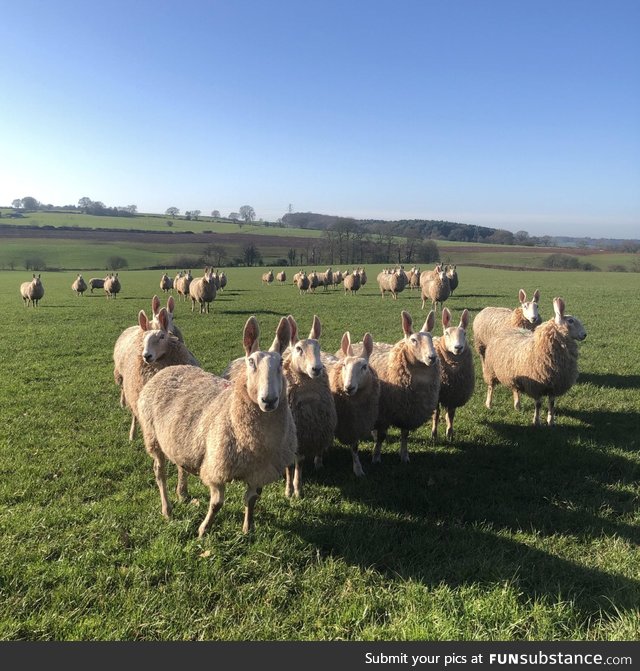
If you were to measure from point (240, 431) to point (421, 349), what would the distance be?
3.22 metres

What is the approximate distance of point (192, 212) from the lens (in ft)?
552

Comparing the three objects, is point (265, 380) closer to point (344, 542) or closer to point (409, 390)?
point (344, 542)

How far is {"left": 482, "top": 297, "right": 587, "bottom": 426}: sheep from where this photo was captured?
825cm

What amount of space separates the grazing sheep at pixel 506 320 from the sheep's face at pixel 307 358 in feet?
21.0

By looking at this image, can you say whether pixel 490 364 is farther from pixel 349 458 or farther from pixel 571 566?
pixel 571 566

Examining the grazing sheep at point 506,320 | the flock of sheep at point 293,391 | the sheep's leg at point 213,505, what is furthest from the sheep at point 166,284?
the sheep's leg at point 213,505

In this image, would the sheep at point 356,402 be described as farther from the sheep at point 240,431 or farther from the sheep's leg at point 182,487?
the sheep's leg at point 182,487

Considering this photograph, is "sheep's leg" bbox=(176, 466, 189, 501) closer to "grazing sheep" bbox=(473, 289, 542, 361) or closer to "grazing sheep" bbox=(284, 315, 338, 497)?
"grazing sheep" bbox=(284, 315, 338, 497)

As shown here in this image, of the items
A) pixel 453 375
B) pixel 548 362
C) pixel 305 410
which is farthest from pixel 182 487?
pixel 548 362

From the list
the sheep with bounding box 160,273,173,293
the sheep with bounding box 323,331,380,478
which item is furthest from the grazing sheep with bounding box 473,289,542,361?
the sheep with bounding box 160,273,173,293

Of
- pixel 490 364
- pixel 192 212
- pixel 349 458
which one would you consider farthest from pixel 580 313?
pixel 192 212

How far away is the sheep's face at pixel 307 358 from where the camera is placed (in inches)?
215

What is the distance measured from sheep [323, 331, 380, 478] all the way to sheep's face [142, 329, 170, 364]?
252cm

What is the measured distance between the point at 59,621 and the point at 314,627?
1961 mm
